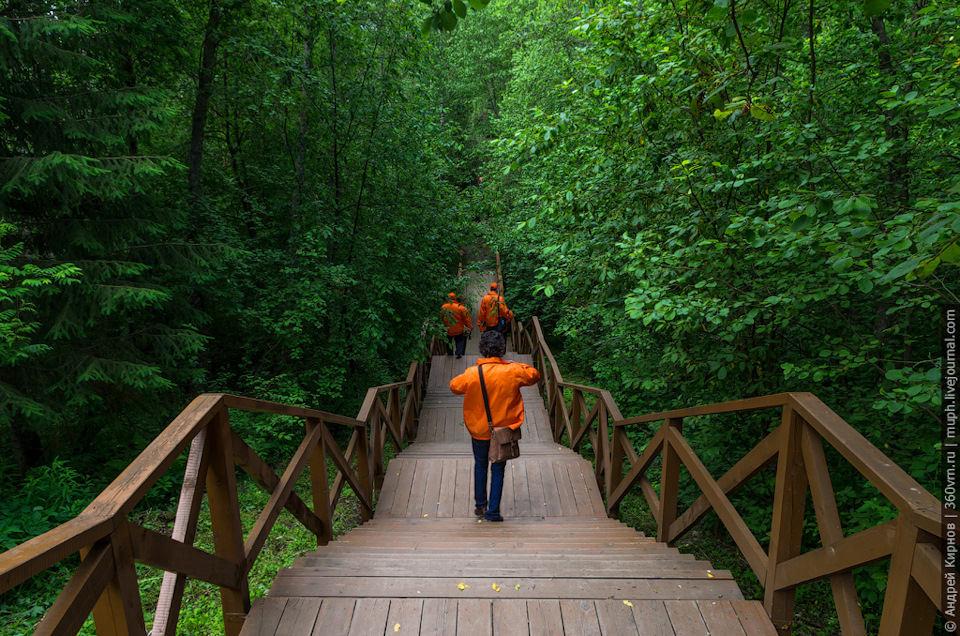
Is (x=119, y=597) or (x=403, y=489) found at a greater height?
(x=119, y=597)

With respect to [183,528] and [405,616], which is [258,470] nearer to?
[183,528]

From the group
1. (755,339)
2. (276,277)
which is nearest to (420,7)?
(276,277)

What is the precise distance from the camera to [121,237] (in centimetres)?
545

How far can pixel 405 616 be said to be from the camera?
2139 millimetres

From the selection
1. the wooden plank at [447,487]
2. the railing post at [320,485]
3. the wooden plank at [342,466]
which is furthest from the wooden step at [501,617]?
the wooden plank at [447,487]

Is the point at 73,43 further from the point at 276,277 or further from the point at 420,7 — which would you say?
the point at 420,7

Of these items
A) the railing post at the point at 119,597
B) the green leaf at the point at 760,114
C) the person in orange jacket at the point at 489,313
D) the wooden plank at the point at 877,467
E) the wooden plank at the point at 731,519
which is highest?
the green leaf at the point at 760,114

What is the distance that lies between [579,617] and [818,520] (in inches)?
41.0

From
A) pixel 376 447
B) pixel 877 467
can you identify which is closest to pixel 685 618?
pixel 877 467

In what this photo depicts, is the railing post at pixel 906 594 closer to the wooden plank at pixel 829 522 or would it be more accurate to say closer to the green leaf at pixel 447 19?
the wooden plank at pixel 829 522

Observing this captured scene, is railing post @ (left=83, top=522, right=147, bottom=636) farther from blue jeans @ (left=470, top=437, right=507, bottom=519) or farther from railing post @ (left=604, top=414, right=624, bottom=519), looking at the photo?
railing post @ (left=604, top=414, right=624, bottom=519)

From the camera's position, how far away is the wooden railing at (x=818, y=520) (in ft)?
4.29

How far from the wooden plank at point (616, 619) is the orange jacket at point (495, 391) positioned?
1.80 metres

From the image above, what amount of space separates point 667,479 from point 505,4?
18304 mm
